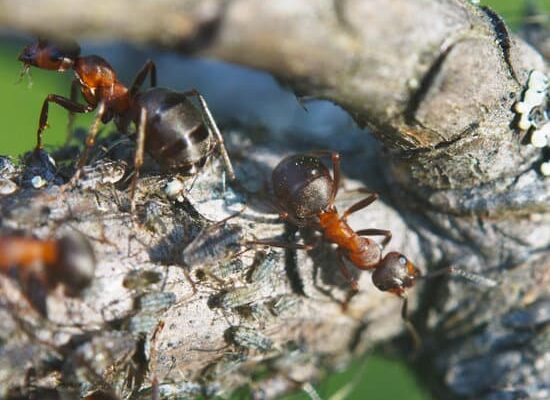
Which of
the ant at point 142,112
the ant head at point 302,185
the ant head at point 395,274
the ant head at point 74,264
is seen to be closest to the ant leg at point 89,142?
the ant at point 142,112

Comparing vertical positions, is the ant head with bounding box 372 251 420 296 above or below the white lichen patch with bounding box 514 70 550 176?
below

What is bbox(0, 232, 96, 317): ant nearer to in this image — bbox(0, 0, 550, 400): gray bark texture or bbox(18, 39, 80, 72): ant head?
bbox(0, 0, 550, 400): gray bark texture

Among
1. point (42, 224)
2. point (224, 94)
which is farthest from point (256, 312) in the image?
point (224, 94)

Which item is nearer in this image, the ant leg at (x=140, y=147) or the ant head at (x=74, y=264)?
the ant head at (x=74, y=264)

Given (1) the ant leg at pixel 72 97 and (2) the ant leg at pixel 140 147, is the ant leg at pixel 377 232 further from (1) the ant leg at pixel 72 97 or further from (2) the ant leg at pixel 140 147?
(1) the ant leg at pixel 72 97

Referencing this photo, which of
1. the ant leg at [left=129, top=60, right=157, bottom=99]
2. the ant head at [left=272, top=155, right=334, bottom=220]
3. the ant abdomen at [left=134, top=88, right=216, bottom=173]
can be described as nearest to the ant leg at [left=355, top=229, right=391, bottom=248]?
the ant head at [left=272, top=155, right=334, bottom=220]
